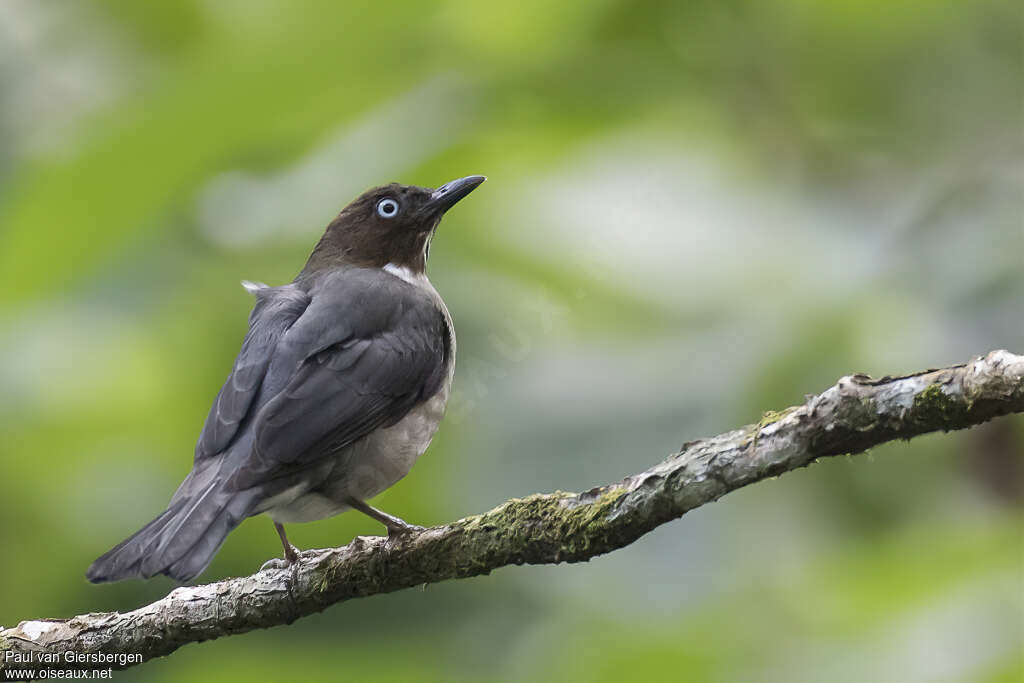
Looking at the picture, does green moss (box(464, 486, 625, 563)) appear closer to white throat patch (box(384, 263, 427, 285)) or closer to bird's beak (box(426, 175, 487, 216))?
bird's beak (box(426, 175, 487, 216))

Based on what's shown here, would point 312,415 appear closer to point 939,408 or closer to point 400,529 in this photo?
point 400,529

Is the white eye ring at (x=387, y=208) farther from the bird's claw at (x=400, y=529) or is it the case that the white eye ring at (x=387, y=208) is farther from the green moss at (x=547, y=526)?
the green moss at (x=547, y=526)

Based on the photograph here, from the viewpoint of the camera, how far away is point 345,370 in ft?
14.5

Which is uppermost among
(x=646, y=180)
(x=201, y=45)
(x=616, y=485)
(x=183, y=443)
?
(x=201, y=45)

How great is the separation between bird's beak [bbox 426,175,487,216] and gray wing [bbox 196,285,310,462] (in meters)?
0.82

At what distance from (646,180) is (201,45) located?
6.49ft

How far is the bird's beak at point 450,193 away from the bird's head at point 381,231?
0.13 m

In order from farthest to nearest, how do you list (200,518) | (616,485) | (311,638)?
(311,638) → (200,518) → (616,485)

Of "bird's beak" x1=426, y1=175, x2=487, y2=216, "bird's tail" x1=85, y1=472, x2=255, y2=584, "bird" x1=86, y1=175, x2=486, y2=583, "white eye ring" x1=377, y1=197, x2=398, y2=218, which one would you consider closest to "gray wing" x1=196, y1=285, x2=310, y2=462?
"bird" x1=86, y1=175, x2=486, y2=583

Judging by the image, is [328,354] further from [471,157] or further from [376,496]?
[471,157]

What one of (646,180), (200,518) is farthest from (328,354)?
(646,180)

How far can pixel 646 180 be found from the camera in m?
4.88

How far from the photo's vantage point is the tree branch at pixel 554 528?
2.51 meters

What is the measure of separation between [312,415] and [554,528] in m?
1.27
